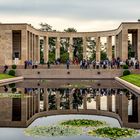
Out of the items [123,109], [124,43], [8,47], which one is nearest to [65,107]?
[123,109]

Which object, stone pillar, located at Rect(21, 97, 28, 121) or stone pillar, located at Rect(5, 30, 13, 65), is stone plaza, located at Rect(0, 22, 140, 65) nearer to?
stone pillar, located at Rect(5, 30, 13, 65)

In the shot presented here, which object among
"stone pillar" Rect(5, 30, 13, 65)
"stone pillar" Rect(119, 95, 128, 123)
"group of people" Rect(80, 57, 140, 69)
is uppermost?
"stone pillar" Rect(5, 30, 13, 65)

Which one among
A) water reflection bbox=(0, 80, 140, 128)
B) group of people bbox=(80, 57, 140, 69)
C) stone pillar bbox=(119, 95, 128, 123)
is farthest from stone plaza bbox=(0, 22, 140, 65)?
stone pillar bbox=(119, 95, 128, 123)

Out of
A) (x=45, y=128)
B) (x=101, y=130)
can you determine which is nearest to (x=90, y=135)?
(x=101, y=130)

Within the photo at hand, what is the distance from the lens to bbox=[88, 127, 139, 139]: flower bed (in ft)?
40.2

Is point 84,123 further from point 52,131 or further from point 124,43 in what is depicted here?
point 124,43

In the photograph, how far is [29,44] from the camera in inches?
2317

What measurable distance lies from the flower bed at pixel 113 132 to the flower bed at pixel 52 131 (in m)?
0.56

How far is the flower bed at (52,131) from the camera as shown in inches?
496

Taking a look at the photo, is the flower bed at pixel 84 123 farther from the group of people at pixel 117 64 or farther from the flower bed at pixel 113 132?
the group of people at pixel 117 64

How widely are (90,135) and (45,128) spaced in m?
1.79

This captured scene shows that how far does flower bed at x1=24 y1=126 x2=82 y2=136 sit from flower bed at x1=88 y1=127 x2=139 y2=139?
1.83ft

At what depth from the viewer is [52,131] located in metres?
13.0

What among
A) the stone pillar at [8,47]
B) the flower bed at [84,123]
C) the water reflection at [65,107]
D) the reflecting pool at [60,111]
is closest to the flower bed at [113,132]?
the reflecting pool at [60,111]
